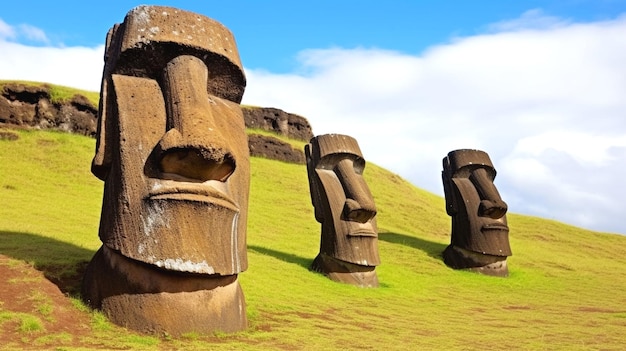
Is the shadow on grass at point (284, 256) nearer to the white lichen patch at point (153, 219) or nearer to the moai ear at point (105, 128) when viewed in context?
the moai ear at point (105, 128)

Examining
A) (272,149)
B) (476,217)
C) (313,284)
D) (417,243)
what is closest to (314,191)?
(313,284)

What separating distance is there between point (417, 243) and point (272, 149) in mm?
14518

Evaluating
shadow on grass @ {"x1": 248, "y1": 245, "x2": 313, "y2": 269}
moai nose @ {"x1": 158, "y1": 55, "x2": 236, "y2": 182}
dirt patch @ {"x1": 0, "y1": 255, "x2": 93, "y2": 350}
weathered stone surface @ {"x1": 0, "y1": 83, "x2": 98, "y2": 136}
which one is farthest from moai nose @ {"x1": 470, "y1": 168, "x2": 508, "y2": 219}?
weathered stone surface @ {"x1": 0, "y1": 83, "x2": 98, "y2": 136}

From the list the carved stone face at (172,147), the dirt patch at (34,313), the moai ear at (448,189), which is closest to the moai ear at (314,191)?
the moai ear at (448,189)

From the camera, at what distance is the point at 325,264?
13.9m

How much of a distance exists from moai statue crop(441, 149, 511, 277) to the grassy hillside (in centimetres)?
61

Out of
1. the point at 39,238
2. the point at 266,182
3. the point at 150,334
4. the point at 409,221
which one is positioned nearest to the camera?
the point at 150,334

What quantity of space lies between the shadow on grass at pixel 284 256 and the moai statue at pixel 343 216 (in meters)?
0.77

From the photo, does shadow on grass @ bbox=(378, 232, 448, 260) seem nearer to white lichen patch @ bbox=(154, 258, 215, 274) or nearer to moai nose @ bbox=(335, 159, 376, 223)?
moai nose @ bbox=(335, 159, 376, 223)

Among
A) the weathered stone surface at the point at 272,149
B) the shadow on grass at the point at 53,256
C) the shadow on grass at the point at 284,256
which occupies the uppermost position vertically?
the weathered stone surface at the point at 272,149

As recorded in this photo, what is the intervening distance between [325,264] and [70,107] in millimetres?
17585

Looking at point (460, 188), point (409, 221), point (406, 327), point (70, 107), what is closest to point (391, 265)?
point (460, 188)

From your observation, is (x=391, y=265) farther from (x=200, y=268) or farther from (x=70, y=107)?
(x=70, y=107)

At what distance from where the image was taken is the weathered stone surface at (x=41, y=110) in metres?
25.4
